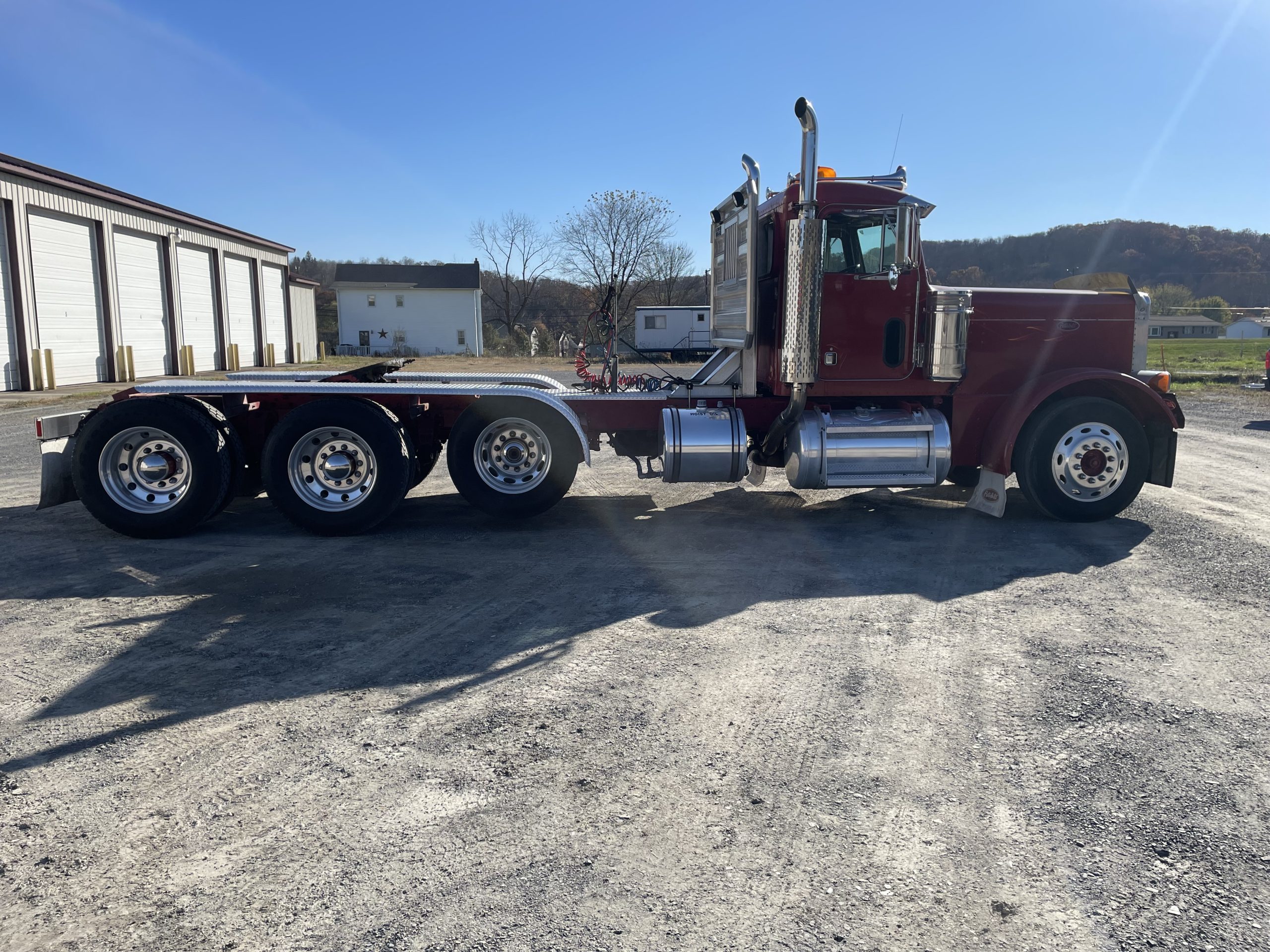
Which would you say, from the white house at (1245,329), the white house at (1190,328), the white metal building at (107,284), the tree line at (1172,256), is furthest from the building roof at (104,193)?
the white house at (1245,329)

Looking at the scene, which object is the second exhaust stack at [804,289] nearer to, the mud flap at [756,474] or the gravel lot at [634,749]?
the mud flap at [756,474]

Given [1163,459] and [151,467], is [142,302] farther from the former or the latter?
[1163,459]

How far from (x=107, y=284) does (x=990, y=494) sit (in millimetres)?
29922

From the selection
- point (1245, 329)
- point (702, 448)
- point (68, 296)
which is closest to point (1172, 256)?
point (1245, 329)

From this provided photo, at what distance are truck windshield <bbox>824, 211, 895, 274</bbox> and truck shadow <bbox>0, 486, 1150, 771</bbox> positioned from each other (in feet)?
7.21

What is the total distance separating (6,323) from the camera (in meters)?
25.5

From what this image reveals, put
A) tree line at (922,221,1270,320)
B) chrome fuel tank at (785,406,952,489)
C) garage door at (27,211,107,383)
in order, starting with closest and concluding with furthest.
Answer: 1. chrome fuel tank at (785,406,952,489)
2. garage door at (27,211,107,383)
3. tree line at (922,221,1270,320)

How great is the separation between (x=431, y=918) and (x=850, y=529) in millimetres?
5836

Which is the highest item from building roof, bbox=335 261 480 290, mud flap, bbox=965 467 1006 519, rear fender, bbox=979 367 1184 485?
building roof, bbox=335 261 480 290

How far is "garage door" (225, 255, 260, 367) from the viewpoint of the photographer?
3938cm

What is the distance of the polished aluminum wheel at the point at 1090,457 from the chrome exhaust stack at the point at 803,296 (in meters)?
2.22

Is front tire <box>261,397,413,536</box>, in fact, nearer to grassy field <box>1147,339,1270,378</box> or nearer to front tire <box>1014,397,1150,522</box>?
front tire <box>1014,397,1150,522</box>

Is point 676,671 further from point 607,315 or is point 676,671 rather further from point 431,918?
point 607,315

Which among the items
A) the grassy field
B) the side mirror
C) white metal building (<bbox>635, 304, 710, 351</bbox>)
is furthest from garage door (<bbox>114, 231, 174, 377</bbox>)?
the grassy field
